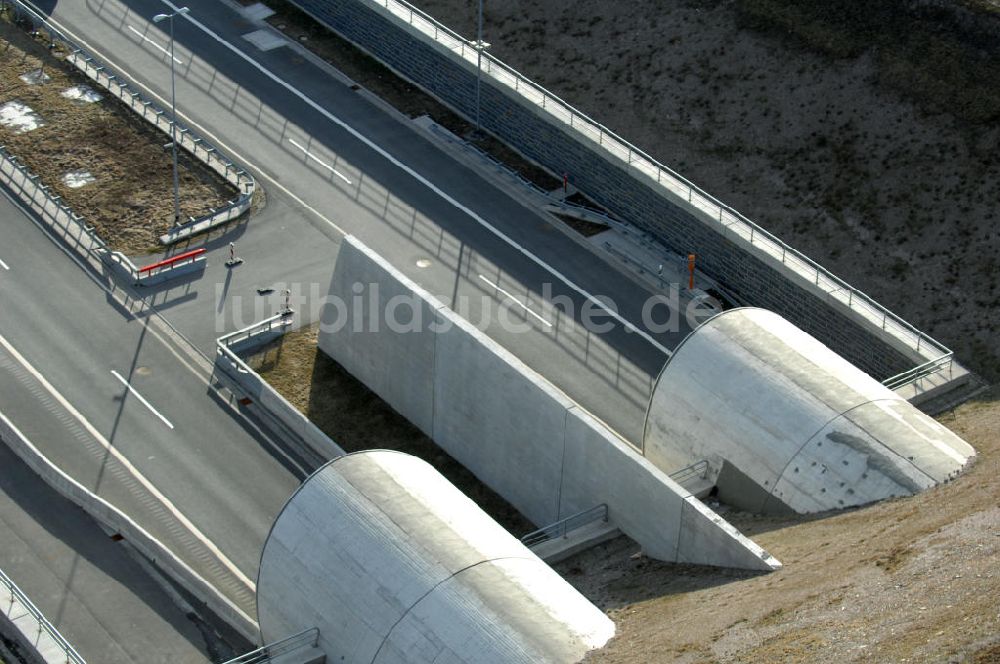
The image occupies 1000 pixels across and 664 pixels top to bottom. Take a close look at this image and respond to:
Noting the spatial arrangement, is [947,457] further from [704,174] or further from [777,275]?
[704,174]

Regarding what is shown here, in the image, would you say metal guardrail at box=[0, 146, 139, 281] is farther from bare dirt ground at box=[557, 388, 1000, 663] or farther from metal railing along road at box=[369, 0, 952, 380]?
bare dirt ground at box=[557, 388, 1000, 663]

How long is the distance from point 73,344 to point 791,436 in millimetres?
23082

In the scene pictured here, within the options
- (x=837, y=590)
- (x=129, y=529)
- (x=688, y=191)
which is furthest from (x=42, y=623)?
(x=688, y=191)

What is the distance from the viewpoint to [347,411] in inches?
1925

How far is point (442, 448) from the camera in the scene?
4769 cm

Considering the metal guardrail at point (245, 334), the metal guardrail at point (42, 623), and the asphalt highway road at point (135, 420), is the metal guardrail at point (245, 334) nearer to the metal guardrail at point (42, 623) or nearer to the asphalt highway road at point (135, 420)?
the asphalt highway road at point (135, 420)

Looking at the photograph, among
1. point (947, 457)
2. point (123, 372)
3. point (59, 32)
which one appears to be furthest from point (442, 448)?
point (59, 32)

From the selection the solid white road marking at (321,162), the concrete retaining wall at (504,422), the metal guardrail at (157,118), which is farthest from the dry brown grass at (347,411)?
the solid white road marking at (321,162)

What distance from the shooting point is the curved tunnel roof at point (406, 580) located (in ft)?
116

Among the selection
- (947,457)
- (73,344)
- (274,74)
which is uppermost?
(947,457)

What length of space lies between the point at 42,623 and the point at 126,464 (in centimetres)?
882

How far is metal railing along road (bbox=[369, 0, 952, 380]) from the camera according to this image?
1955 inches

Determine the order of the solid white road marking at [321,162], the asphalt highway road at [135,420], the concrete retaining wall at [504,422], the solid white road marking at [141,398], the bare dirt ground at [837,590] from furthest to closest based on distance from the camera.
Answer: the solid white road marking at [321,162] < the solid white road marking at [141,398] < the asphalt highway road at [135,420] < the concrete retaining wall at [504,422] < the bare dirt ground at [837,590]

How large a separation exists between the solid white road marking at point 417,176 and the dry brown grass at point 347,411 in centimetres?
869
